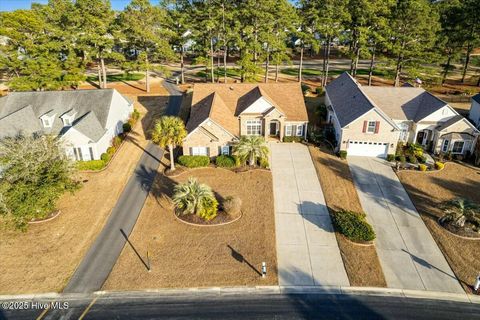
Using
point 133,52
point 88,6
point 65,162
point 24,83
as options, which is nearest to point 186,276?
point 65,162

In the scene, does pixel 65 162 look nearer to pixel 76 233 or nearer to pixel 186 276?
pixel 76 233

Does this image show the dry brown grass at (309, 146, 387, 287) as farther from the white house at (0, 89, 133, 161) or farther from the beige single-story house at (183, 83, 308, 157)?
the white house at (0, 89, 133, 161)

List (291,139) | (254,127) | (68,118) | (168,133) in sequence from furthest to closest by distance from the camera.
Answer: (254,127) < (291,139) < (68,118) < (168,133)

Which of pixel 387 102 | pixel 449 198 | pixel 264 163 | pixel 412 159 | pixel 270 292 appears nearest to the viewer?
pixel 270 292

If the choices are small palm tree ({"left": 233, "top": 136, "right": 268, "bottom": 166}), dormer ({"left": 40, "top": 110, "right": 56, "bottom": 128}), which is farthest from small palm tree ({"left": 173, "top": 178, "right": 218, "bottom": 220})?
dormer ({"left": 40, "top": 110, "right": 56, "bottom": 128})

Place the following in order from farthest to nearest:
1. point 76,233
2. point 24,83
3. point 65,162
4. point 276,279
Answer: point 24,83, point 65,162, point 76,233, point 276,279

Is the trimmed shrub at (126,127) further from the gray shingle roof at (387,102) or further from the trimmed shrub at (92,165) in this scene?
the gray shingle roof at (387,102)

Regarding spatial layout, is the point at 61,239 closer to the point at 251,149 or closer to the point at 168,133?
the point at 168,133

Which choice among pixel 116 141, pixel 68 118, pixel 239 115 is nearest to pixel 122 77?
pixel 68 118
